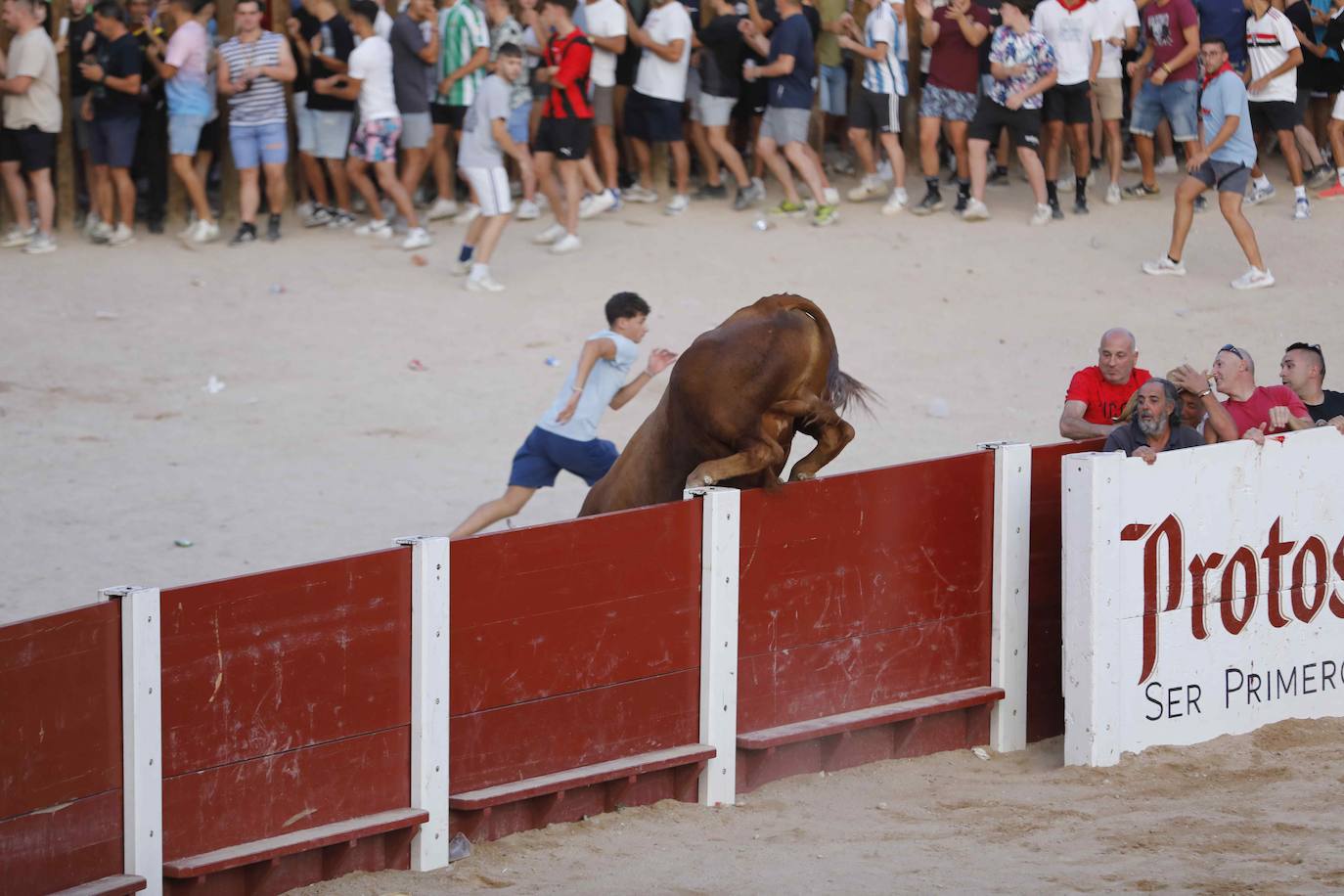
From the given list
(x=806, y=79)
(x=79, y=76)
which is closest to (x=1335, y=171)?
(x=806, y=79)

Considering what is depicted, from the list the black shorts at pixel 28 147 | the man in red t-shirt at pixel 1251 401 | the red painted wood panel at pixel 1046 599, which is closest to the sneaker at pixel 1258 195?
the man in red t-shirt at pixel 1251 401

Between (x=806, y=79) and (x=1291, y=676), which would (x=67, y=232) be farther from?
(x=1291, y=676)

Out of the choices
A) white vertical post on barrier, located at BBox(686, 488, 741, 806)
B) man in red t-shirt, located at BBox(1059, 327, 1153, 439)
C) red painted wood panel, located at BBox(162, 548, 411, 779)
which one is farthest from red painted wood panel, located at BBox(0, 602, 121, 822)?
man in red t-shirt, located at BBox(1059, 327, 1153, 439)

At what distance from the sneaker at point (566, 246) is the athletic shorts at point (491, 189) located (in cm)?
110

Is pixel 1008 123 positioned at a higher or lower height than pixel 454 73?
lower

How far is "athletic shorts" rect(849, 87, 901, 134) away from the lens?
49.3 ft

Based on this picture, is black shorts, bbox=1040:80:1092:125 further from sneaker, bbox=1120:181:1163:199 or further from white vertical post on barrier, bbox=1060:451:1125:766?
white vertical post on barrier, bbox=1060:451:1125:766

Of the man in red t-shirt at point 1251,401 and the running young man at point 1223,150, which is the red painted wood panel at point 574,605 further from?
the running young man at point 1223,150

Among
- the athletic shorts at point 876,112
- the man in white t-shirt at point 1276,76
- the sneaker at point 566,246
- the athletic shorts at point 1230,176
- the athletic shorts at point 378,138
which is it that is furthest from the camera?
the athletic shorts at point 876,112

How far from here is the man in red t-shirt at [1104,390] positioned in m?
8.02

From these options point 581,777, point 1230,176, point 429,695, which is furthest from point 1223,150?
point 429,695

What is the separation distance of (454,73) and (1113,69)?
5184 millimetres

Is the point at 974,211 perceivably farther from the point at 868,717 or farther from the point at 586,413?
the point at 868,717

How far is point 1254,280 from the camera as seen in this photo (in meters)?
13.7
